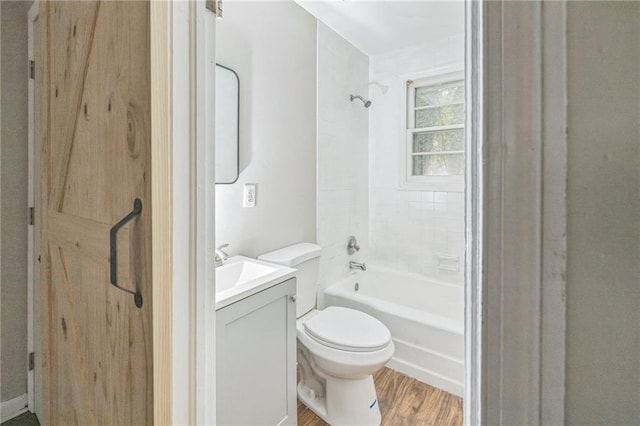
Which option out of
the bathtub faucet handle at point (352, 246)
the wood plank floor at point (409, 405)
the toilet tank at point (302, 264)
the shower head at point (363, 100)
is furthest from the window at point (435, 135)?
the wood plank floor at point (409, 405)

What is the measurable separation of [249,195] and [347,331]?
0.92 meters

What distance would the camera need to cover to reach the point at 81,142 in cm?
92

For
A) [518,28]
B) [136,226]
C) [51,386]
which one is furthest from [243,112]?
[518,28]

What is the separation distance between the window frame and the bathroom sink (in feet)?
5.47

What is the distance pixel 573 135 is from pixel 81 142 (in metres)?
1.12

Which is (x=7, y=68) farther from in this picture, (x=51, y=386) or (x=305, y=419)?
(x=305, y=419)

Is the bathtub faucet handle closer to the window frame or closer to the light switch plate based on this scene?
the window frame

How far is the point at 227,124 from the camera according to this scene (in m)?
1.71

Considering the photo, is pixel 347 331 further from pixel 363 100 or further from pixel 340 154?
pixel 363 100

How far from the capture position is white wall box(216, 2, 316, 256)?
1741mm

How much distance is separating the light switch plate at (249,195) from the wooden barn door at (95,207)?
863 millimetres

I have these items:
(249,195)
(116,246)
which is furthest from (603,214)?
(249,195)

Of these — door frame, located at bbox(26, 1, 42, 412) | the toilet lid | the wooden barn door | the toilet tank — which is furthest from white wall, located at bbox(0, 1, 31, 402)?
the toilet lid

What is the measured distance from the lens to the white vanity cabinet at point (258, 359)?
117 centimetres
